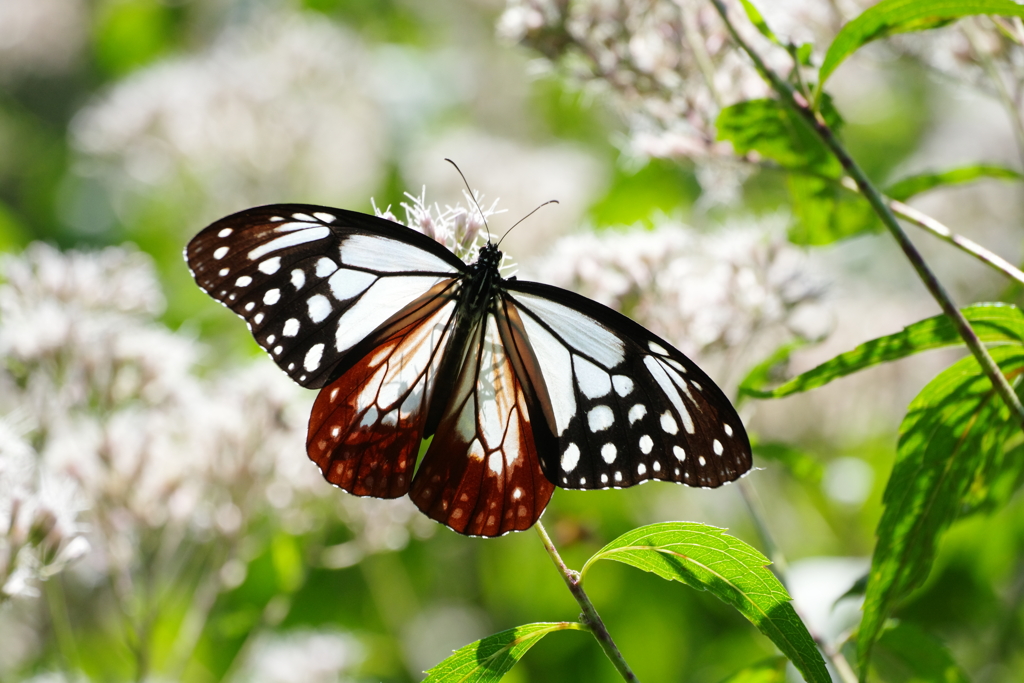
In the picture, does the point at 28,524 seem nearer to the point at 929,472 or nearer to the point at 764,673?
the point at 764,673

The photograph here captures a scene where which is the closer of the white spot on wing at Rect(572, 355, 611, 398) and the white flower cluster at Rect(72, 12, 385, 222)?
the white spot on wing at Rect(572, 355, 611, 398)

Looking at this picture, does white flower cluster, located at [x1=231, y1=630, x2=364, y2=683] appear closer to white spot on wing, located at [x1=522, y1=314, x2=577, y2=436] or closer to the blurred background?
the blurred background

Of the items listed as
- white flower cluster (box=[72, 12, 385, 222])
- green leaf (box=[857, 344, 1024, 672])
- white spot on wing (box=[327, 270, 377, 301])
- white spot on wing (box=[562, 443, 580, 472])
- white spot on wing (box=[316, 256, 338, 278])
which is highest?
white flower cluster (box=[72, 12, 385, 222])

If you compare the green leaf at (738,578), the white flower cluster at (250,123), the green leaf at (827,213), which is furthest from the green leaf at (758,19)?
the white flower cluster at (250,123)

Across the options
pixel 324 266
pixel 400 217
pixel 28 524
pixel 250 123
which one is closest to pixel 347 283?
pixel 324 266

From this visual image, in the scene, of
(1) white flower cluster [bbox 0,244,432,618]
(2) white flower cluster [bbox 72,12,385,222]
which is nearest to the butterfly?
(1) white flower cluster [bbox 0,244,432,618]

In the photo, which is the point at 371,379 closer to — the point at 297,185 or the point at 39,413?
the point at 39,413

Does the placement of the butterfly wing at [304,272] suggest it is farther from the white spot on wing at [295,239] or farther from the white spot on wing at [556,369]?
the white spot on wing at [556,369]

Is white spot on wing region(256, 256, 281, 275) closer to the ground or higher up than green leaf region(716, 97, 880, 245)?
closer to the ground
